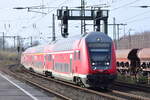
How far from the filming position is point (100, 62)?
2370 centimetres

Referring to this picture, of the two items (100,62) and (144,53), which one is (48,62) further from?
(100,62)

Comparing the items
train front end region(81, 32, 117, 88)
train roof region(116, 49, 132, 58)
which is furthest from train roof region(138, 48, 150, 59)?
train front end region(81, 32, 117, 88)

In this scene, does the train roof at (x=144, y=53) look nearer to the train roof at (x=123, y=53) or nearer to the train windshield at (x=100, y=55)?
the train roof at (x=123, y=53)

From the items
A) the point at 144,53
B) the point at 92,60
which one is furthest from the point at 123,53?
the point at 92,60

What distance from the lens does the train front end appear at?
924 inches

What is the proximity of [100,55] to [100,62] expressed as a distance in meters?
0.44

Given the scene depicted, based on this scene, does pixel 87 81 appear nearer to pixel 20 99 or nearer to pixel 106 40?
pixel 106 40

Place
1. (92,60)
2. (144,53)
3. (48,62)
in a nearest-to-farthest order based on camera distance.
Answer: (92,60)
(48,62)
(144,53)

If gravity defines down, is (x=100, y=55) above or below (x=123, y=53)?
above

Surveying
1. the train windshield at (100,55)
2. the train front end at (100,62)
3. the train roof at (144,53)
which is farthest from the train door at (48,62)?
the train windshield at (100,55)

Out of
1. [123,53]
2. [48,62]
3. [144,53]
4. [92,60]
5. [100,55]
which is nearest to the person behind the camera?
[92,60]

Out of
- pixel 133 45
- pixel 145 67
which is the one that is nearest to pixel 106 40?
pixel 145 67

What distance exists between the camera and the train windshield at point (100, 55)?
2364 centimetres

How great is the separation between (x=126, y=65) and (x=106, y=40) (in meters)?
17.9
